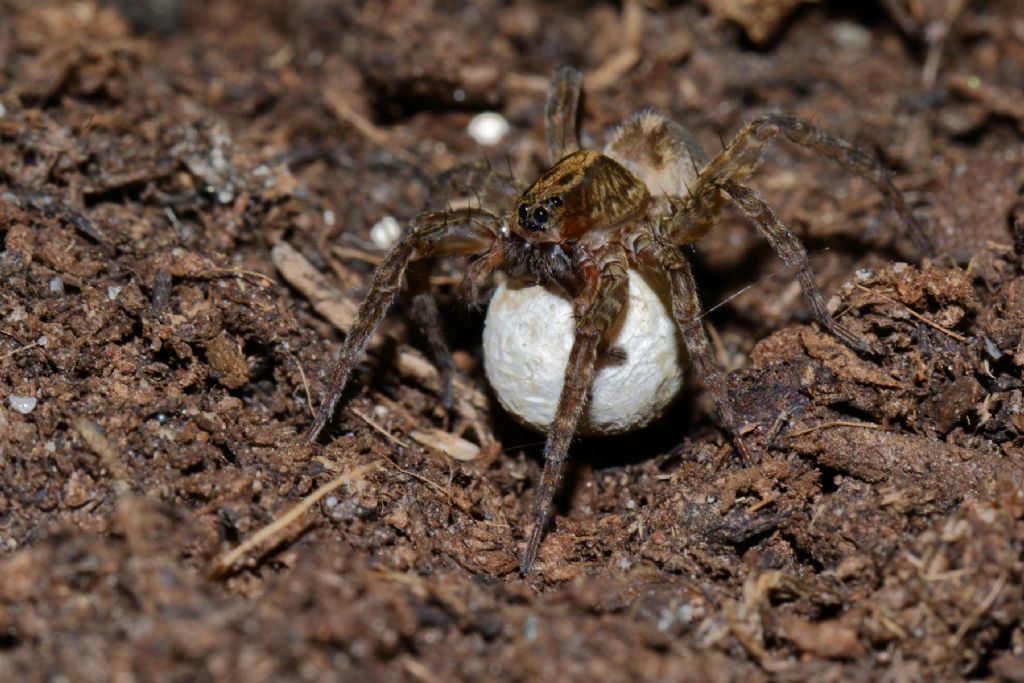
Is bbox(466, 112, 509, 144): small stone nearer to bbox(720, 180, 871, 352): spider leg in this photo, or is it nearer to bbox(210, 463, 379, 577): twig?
bbox(720, 180, 871, 352): spider leg

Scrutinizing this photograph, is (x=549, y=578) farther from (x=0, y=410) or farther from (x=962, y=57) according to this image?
(x=962, y=57)

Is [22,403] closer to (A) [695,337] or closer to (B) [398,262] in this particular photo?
(B) [398,262]

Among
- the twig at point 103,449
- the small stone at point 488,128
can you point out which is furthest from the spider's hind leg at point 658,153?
the twig at point 103,449

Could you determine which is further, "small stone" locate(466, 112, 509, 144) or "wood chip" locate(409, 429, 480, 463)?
"small stone" locate(466, 112, 509, 144)

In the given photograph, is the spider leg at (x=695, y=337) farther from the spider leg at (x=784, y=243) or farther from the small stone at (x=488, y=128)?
the small stone at (x=488, y=128)

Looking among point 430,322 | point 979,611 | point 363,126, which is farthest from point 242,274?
point 979,611

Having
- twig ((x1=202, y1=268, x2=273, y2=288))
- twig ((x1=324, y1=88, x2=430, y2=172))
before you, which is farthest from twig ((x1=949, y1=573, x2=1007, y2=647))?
twig ((x1=324, y1=88, x2=430, y2=172))

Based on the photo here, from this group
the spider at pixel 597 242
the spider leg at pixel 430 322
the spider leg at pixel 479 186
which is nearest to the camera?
the spider at pixel 597 242

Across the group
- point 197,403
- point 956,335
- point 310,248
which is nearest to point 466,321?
point 310,248
